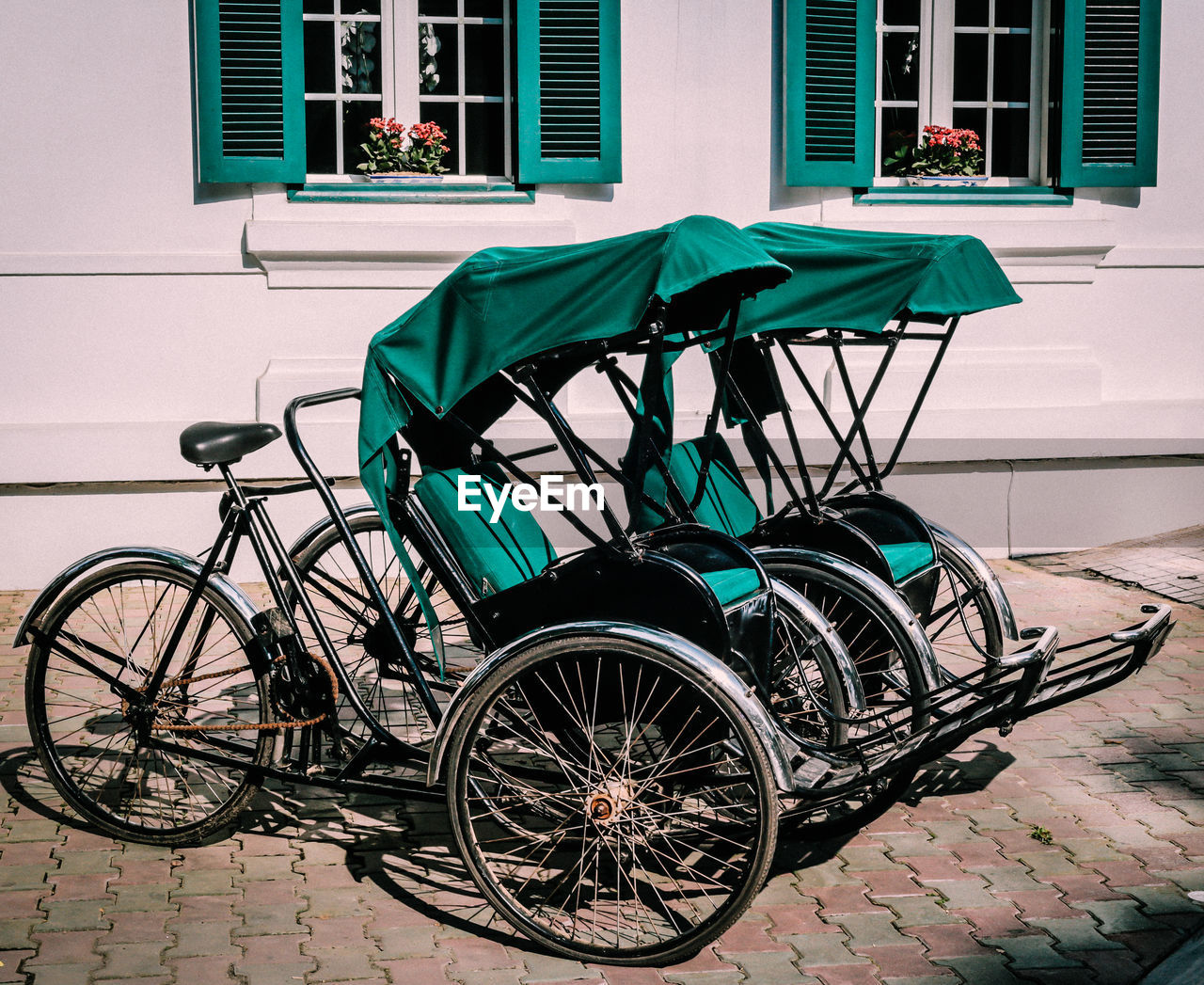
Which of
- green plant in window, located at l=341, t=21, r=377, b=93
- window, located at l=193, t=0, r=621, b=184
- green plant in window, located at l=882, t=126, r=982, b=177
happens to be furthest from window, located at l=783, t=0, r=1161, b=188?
green plant in window, located at l=341, t=21, r=377, b=93

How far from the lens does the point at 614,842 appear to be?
3662 mm

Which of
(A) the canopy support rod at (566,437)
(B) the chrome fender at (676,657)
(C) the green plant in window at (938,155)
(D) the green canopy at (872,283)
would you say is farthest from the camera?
(C) the green plant in window at (938,155)

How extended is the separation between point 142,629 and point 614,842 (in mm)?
1819

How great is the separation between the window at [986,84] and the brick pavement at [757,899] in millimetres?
4810

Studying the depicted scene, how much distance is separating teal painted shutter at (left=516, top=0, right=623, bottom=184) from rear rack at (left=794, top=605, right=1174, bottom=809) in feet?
16.9

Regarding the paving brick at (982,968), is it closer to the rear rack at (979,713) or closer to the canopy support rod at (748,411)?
the rear rack at (979,713)

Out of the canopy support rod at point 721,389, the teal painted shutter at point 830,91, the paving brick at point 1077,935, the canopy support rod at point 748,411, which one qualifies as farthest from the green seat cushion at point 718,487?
the teal painted shutter at point 830,91

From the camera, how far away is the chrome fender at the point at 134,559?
420 cm

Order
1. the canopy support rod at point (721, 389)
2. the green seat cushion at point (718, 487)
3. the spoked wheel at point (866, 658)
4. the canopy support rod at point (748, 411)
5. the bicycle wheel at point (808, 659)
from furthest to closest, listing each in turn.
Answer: the green seat cushion at point (718, 487)
the canopy support rod at point (748, 411)
the spoked wheel at point (866, 658)
the bicycle wheel at point (808, 659)
the canopy support rod at point (721, 389)

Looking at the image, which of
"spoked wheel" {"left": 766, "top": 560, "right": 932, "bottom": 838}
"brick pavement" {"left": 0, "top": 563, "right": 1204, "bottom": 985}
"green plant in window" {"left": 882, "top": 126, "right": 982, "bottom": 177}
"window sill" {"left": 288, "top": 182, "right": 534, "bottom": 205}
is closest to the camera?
"brick pavement" {"left": 0, "top": 563, "right": 1204, "bottom": 985}

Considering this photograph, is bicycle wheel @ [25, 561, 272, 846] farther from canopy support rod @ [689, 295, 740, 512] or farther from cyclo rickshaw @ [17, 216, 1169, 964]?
canopy support rod @ [689, 295, 740, 512]

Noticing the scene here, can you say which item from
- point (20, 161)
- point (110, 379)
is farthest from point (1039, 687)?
point (20, 161)

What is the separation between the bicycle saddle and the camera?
4172mm

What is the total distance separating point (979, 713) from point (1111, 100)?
6.28 metres
